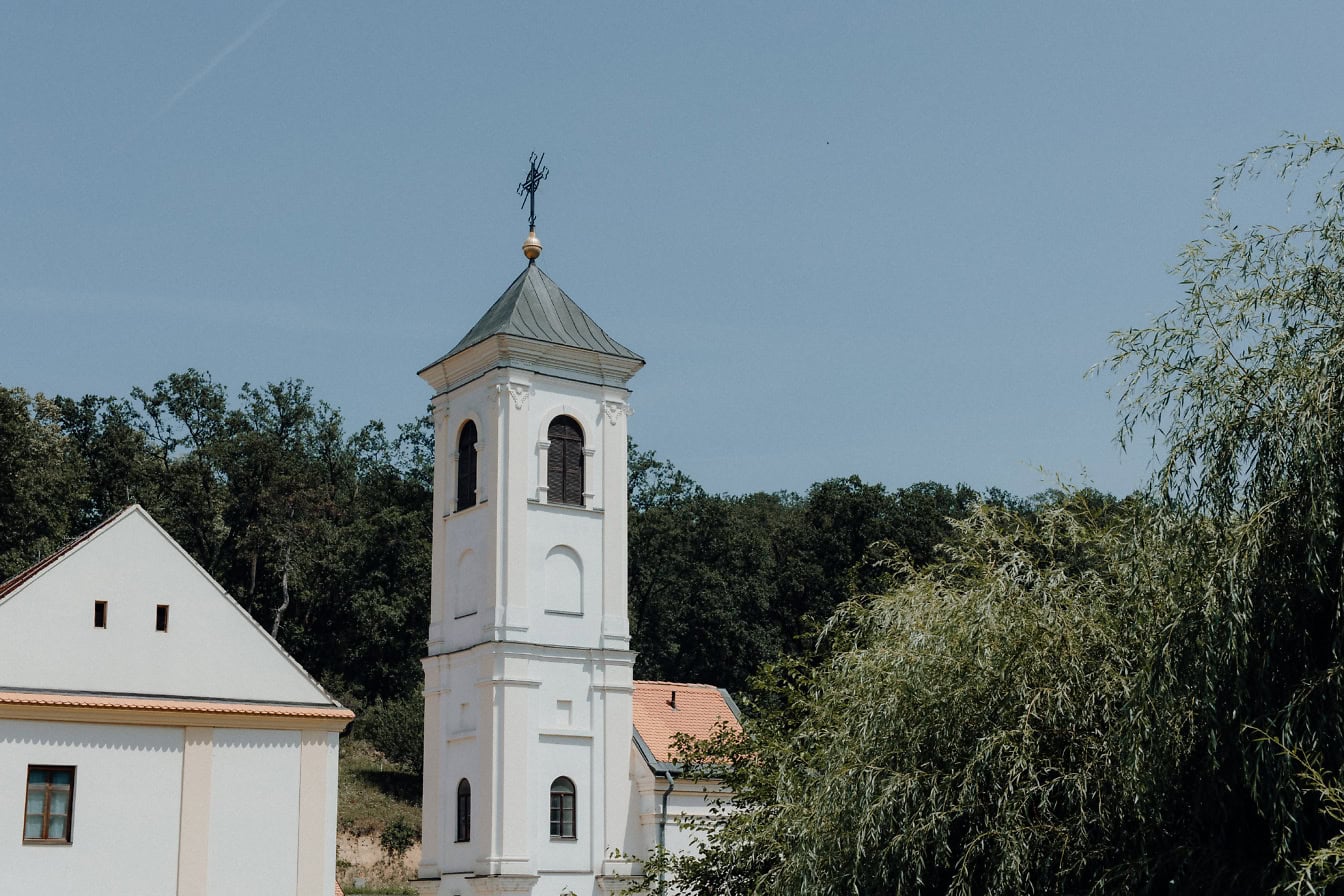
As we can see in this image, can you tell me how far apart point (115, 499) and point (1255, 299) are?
2192 inches

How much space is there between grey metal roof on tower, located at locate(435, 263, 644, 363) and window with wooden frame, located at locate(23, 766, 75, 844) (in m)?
11.7

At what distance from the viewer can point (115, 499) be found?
202 ft

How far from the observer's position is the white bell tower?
29094mm

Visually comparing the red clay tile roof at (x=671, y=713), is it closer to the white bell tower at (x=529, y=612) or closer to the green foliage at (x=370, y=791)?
the white bell tower at (x=529, y=612)

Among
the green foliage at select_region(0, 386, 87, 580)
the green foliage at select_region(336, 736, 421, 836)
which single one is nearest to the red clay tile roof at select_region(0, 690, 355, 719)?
the green foliage at select_region(336, 736, 421, 836)

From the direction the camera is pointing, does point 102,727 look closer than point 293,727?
Yes

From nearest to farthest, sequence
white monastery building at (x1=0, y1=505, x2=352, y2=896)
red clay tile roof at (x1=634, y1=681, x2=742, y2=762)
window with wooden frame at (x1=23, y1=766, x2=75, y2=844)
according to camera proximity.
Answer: window with wooden frame at (x1=23, y1=766, x2=75, y2=844) → white monastery building at (x1=0, y1=505, x2=352, y2=896) → red clay tile roof at (x1=634, y1=681, x2=742, y2=762)

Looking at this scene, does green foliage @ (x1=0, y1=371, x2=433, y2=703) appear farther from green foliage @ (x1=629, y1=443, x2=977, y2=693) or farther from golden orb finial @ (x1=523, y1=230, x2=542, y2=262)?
golden orb finial @ (x1=523, y1=230, x2=542, y2=262)

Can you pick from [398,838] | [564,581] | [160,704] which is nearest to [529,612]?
[564,581]

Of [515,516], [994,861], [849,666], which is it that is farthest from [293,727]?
[994,861]

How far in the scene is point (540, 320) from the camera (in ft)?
104

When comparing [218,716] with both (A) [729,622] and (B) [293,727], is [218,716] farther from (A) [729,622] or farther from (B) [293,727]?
(A) [729,622]

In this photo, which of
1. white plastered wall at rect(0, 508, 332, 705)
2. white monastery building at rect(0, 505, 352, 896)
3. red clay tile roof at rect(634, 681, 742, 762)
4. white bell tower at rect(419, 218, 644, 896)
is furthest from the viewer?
red clay tile roof at rect(634, 681, 742, 762)

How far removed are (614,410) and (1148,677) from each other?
19.9m
